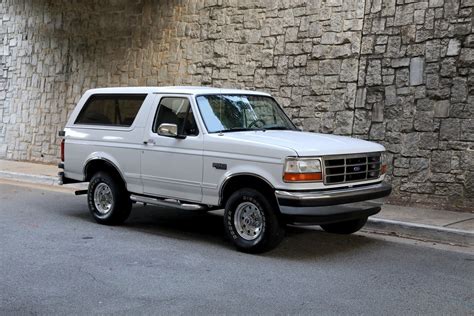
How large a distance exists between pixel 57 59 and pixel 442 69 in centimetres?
1160

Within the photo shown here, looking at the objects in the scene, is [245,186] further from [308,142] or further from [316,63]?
[316,63]

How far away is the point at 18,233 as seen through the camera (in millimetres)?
8227

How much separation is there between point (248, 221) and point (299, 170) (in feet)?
3.22

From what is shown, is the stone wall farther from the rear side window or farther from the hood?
the rear side window

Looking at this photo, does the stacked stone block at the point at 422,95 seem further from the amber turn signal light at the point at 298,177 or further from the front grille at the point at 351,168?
the amber turn signal light at the point at 298,177

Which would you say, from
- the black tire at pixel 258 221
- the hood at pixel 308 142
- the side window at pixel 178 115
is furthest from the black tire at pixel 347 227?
the side window at pixel 178 115

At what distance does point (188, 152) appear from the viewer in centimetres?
775

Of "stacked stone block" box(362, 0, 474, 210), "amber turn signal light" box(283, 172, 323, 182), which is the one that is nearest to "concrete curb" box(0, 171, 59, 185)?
"stacked stone block" box(362, 0, 474, 210)

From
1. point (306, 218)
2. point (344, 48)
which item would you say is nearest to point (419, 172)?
point (344, 48)

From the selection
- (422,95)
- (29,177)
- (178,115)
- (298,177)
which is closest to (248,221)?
(298,177)

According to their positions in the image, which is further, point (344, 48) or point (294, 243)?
point (344, 48)

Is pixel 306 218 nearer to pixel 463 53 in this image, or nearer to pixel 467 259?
pixel 467 259

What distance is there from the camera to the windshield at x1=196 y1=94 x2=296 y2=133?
25.8ft

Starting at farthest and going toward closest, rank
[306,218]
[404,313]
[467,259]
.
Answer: [467,259] → [306,218] → [404,313]
